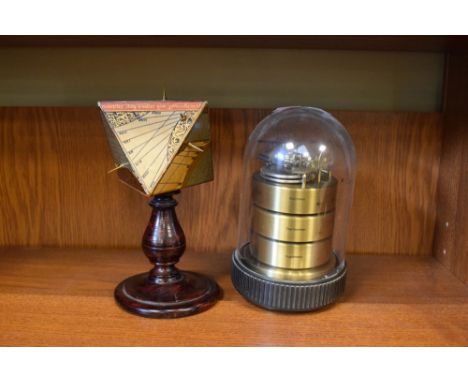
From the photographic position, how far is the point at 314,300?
A: 67 centimetres

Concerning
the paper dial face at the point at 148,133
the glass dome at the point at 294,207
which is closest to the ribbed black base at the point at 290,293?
the glass dome at the point at 294,207

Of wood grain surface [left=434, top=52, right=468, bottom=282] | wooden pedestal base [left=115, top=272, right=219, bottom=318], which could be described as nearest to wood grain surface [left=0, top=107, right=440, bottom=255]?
wood grain surface [left=434, top=52, right=468, bottom=282]

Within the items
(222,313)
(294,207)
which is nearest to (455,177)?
(294,207)

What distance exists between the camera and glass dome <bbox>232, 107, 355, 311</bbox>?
0.68 meters

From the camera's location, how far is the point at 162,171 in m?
0.62

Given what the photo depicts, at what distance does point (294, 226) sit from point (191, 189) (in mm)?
301

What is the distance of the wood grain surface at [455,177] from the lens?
0.80 metres

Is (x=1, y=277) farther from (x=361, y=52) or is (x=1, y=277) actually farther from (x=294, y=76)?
(x=361, y=52)

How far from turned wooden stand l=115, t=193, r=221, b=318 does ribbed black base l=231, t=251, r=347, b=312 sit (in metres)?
0.07

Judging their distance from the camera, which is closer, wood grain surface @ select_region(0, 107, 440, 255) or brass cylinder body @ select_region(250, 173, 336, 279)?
brass cylinder body @ select_region(250, 173, 336, 279)

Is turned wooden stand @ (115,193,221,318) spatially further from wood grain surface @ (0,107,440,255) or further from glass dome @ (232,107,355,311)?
wood grain surface @ (0,107,440,255)

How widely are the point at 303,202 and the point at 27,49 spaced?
643mm

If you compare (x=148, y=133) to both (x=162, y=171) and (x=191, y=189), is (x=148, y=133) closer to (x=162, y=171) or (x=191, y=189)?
(x=162, y=171)
